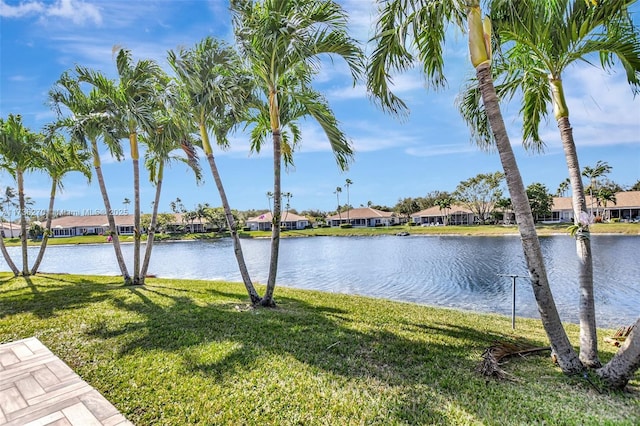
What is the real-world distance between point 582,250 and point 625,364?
128 cm

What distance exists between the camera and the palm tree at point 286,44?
6.29 m

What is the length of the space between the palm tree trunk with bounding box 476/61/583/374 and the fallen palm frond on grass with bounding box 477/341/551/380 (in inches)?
24.2

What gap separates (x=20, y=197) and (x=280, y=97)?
12.5 metres

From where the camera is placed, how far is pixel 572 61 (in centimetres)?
450

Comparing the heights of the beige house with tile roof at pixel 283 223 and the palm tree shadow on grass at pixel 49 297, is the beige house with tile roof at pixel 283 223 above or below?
above

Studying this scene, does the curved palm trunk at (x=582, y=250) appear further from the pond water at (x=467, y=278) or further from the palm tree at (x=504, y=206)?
the palm tree at (x=504, y=206)

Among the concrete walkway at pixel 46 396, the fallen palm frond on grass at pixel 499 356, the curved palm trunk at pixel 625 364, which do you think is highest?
the curved palm trunk at pixel 625 364

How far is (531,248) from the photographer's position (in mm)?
3773

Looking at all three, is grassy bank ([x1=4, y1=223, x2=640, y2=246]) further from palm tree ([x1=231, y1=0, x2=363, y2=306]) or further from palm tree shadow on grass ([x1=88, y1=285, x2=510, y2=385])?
palm tree shadow on grass ([x1=88, y1=285, x2=510, y2=385])

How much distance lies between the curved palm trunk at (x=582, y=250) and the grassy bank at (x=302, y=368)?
0.45 meters

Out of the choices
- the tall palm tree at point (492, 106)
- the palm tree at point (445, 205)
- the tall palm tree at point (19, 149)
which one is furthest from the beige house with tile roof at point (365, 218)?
the tall palm tree at point (492, 106)

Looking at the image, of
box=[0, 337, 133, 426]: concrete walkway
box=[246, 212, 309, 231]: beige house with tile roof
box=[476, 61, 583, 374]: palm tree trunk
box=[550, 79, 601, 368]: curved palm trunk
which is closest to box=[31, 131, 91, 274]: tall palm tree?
box=[0, 337, 133, 426]: concrete walkway

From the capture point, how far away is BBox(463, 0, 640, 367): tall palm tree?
3.97 m

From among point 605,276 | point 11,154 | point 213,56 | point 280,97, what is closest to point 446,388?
point 280,97
